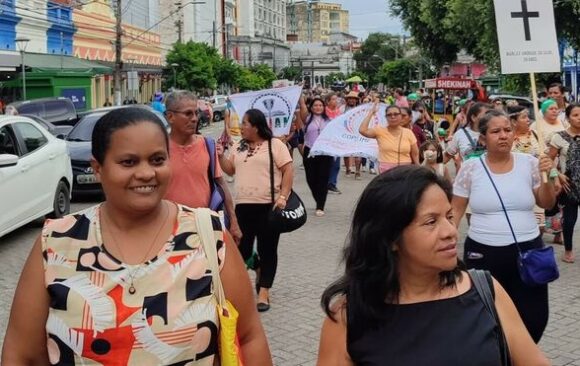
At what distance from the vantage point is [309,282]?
26.0ft

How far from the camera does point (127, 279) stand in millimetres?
2400

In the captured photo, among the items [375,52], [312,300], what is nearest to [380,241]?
[312,300]

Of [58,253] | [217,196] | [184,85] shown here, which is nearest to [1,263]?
[217,196]

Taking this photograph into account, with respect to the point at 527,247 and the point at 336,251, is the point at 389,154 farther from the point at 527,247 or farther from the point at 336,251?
the point at 527,247

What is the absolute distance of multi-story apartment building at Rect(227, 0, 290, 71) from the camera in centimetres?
13525

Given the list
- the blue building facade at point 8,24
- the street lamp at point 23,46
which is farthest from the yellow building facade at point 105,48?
the blue building facade at point 8,24

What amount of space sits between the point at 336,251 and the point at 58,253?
7.16 metres

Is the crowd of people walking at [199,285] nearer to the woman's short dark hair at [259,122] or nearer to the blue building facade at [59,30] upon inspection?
the woman's short dark hair at [259,122]

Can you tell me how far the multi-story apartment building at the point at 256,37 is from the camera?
135 meters

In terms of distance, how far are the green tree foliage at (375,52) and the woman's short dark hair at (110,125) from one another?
125324mm

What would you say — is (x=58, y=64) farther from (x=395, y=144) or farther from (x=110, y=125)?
(x=110, y=125)

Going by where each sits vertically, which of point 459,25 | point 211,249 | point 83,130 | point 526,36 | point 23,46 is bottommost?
point 211,249

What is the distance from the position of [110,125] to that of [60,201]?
30.4ft

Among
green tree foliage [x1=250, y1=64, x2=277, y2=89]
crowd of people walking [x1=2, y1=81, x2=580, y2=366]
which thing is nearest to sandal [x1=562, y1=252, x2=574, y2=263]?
crowd of people walking [x1=2, y1=81, x2=580, y2=366]
